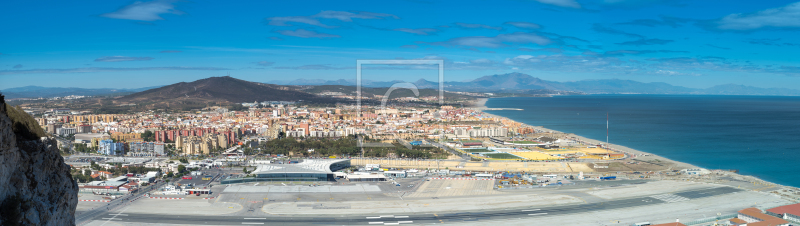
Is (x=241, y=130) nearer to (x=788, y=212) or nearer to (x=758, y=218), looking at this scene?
(x=758, y=218)

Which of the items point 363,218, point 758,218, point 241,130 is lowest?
point 363,218

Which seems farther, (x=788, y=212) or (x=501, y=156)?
(x=501, y=156)

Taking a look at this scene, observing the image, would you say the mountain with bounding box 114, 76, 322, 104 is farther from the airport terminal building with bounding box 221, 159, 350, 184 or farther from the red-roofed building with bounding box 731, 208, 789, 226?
the red-roofed building with bounding box 731, 208, 789, 226

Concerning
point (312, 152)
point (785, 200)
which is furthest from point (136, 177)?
point (785, 200)

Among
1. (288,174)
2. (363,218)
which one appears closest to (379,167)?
(288,174)

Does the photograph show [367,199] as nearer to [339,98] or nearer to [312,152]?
[312,152]

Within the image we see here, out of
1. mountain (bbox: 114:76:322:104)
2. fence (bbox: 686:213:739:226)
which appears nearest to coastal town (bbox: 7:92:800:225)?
fence (bbox: 686:213:739:226)

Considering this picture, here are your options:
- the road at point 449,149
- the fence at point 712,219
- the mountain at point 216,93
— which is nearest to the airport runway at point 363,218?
the fence at point 712,219
